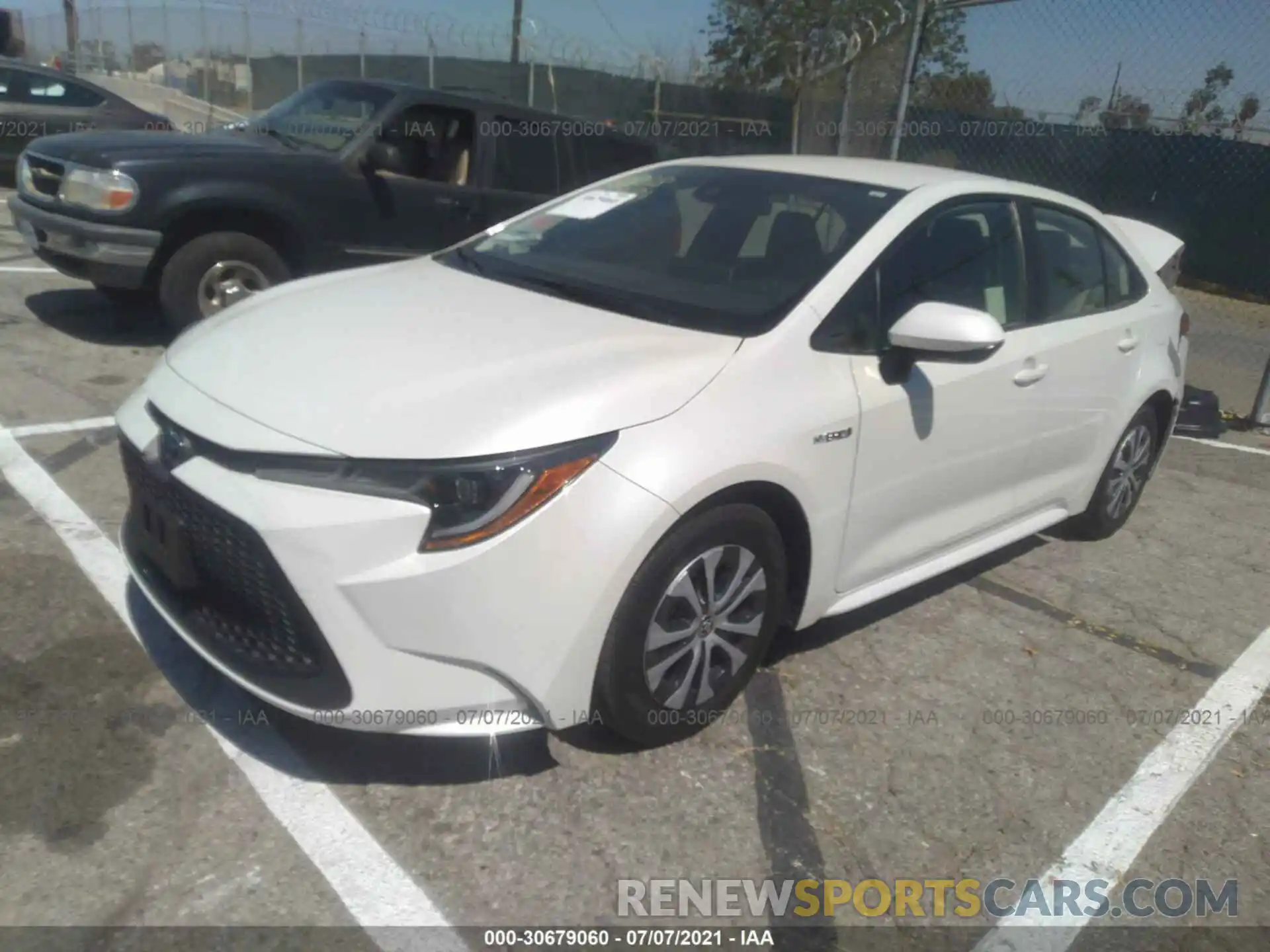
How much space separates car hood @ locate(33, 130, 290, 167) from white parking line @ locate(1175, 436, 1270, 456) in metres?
6.11

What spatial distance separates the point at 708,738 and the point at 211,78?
84.8ft

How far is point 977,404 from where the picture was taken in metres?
3.65

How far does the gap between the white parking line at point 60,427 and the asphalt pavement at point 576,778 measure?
0.82 metres

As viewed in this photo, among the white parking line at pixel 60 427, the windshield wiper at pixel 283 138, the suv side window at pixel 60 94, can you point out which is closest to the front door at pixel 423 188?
the windshield wiper at pixel 283 138

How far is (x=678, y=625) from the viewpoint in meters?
2.89

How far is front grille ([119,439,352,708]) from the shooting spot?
251 centimetres

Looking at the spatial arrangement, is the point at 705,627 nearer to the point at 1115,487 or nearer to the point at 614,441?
the point at 614,441

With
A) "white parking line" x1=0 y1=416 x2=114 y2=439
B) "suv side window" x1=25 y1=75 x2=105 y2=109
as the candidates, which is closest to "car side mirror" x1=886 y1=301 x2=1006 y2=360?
"white parking line" x1=0 y1=416 x2=114 y2=439

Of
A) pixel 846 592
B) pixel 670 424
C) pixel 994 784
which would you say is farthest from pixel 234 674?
pixel 994 784

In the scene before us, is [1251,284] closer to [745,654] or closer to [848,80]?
[848,80]

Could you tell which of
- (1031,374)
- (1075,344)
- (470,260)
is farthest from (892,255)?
(470,260)

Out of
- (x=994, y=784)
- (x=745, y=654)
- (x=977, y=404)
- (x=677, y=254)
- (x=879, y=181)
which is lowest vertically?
(x=994, y=784)

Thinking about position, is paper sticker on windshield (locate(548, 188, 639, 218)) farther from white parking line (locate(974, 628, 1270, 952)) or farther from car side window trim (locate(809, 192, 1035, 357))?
white parking line (locate(974, 628, 1270, 952))

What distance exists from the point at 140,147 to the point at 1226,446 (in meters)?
6.94
